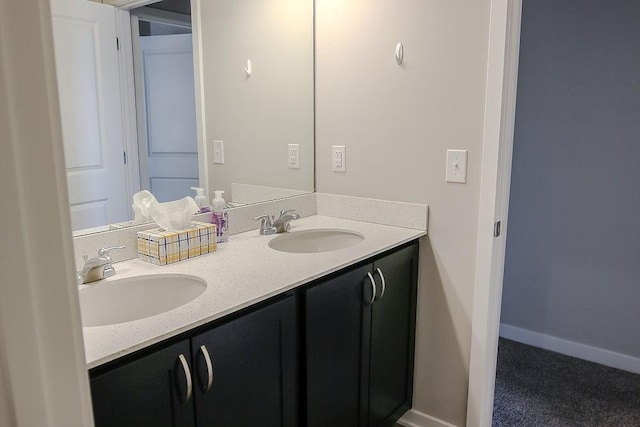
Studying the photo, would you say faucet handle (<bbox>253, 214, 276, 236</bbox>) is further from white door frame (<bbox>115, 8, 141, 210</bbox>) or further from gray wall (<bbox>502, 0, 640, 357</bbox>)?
gray wall (<bbox>502, 0, 640, 357</bbox>)

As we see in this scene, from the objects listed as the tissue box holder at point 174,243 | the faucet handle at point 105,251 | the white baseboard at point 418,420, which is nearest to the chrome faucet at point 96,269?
the faucet handle at point 105,251

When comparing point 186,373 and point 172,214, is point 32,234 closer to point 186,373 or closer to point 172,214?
point 186,373

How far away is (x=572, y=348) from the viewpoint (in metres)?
2.74

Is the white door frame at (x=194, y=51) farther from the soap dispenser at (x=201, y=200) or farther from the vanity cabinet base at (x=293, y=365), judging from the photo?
Result: the vanity cabinet base at (x=293, y=365)

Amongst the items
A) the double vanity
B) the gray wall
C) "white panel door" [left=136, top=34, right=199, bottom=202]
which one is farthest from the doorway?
the gray wall

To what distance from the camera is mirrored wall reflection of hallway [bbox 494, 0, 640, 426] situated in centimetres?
243

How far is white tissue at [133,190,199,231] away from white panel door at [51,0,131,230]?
0.04m

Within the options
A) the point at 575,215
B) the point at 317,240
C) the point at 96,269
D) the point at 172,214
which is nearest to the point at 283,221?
the point at 317,240

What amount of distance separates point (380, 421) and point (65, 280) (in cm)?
168

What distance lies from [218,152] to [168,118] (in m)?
0.27

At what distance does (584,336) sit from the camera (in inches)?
106

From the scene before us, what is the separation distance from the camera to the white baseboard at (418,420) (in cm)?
205

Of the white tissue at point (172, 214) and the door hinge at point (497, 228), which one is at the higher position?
the white tissue at point (172, 214)

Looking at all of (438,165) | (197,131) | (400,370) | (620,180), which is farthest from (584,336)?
(197,131)
